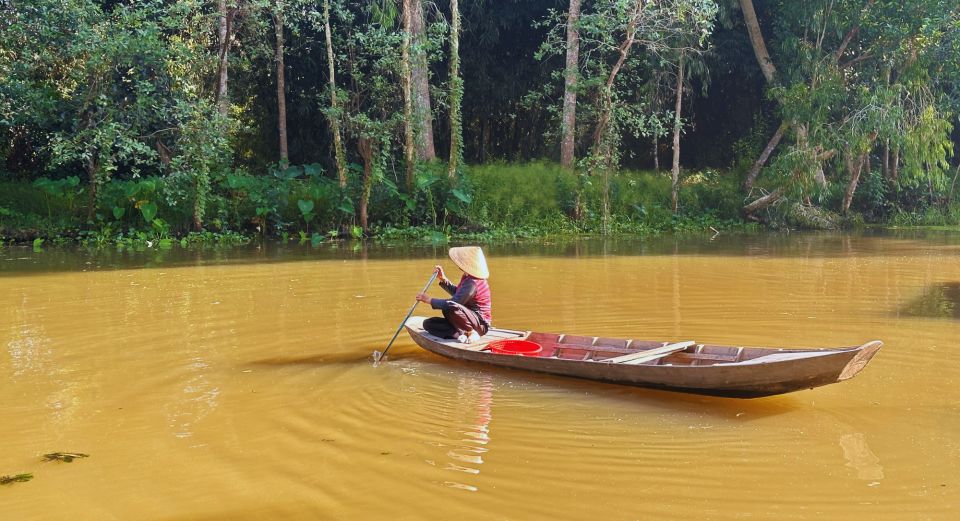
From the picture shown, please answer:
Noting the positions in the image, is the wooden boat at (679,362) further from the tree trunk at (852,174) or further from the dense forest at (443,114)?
the tree trunk at (852,174)

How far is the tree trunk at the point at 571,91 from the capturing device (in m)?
18.8

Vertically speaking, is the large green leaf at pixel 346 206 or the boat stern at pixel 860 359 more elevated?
the large green leaf at pixel 346 206

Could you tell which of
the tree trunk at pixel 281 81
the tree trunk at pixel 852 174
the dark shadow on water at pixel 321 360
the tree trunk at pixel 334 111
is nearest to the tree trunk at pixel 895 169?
the tree trunk at pixel 852 174

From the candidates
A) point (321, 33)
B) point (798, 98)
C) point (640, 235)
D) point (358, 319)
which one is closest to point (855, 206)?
point (798, 98)

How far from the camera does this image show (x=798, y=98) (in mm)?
19422

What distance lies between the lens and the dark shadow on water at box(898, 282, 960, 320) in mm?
8648

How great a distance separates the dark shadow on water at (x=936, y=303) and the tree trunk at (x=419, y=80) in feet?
34.5

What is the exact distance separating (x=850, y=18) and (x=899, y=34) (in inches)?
49.1

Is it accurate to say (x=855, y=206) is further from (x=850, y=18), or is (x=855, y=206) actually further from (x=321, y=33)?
(x=321, y=33)

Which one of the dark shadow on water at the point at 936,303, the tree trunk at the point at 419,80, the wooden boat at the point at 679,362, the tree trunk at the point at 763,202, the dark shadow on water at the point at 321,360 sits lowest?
the dark shadow on water at the point at 321,360

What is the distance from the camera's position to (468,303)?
7188 millimetres

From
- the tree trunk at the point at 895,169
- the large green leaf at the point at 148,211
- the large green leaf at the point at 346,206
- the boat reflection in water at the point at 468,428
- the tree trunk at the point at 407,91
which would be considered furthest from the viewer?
the tree trunk at the point at 895,169

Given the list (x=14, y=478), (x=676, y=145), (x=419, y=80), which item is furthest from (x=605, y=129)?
(x=14, y=478)

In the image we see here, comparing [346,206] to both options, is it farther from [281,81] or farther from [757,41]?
[757,41]
